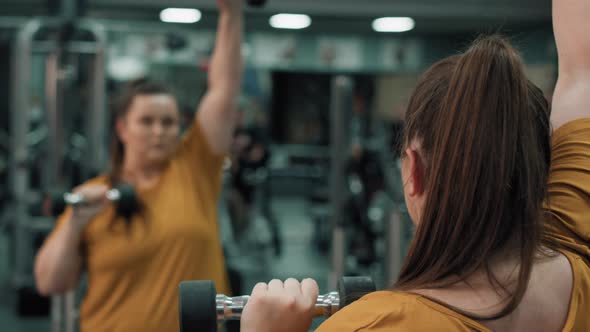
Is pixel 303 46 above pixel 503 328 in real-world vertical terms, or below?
above

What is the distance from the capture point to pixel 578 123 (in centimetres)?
95

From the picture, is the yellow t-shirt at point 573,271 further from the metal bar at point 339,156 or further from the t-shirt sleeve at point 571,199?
the metal bar at point 339,156

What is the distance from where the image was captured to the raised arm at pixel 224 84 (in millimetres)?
2000

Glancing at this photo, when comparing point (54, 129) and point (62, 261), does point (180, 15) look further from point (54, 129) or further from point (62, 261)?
point (62, 261)

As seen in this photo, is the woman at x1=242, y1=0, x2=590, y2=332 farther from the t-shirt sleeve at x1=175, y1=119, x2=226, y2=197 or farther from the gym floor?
the gym floor

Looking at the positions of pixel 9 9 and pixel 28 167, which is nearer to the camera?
pixel 28 167

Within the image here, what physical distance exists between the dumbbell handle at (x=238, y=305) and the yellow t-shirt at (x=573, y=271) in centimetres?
9

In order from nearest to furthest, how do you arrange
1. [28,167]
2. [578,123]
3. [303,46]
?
[578,123] < [28,167] < [303,46]

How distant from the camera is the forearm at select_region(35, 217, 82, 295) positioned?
1896 mm

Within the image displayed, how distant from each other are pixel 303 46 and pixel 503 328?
8703 mm

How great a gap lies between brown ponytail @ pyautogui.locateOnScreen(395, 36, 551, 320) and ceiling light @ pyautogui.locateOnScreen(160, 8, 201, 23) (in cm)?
657

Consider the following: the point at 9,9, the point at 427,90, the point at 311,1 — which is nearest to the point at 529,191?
the point at 427,90

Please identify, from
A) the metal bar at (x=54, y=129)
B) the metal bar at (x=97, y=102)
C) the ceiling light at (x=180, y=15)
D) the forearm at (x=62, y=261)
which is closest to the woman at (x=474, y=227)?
the forearm at (x=62, y=261)

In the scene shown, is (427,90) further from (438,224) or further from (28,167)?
(28,167)
